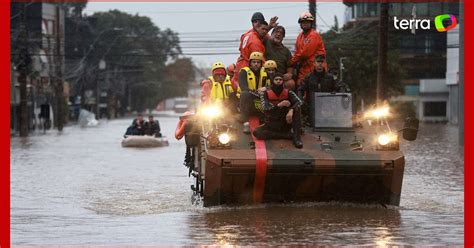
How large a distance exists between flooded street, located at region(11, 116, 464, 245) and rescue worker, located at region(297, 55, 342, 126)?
2.00m

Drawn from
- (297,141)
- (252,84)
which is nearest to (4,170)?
(252,84)

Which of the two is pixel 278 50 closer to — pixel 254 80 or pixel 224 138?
pixel 254 80

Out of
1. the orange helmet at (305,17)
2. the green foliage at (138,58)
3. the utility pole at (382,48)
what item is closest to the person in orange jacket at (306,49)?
the orange helmet at (305,17)

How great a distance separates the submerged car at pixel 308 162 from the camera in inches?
720

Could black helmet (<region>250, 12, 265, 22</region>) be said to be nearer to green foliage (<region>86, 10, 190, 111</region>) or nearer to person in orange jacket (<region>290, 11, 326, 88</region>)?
person in orange jacket (<region>290, 11, 326, 88</region>)

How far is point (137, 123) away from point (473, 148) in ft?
47.2

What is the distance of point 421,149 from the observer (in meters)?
44.1

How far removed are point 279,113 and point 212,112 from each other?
119cm

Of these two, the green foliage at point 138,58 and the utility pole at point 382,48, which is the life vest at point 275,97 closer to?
the utility pole at point 382,48

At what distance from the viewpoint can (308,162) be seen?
1828cm

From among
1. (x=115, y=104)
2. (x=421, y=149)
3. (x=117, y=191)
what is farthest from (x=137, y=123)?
(x=115, y=104)

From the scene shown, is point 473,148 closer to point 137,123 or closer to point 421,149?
point 421,149

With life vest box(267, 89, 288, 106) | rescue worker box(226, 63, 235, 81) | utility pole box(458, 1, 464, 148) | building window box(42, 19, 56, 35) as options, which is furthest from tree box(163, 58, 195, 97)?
life vest box(267, 89, 288, 106)

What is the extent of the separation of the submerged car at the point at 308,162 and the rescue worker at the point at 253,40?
1.38 meters
